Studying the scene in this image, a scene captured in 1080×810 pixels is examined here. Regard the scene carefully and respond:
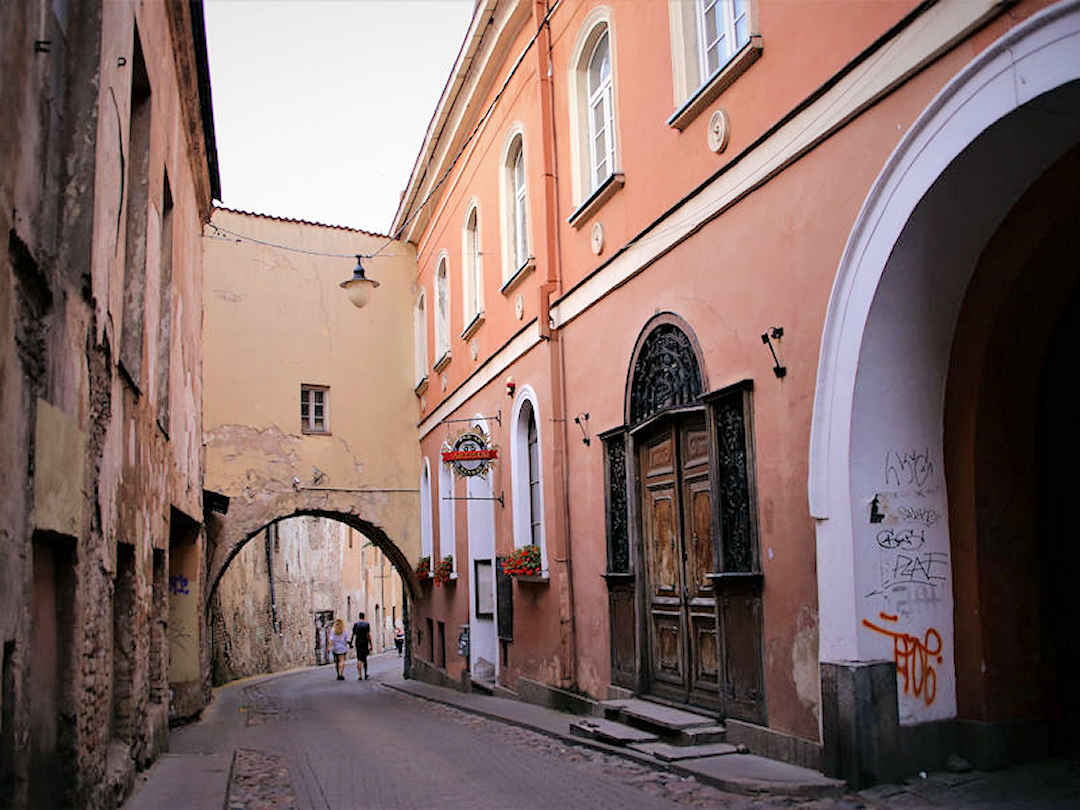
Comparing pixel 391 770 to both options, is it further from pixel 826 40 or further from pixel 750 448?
pixel 826 40

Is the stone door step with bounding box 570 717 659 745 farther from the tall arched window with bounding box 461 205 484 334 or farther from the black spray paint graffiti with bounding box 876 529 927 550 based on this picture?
the tall arched window with bounding box 461 205 484 334

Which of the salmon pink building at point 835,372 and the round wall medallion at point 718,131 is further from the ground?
the round wall medallion at point 718,131

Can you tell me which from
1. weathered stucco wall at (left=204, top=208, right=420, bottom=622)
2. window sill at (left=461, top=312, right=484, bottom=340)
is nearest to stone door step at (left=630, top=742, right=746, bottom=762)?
window sill at (left=461, top=312, right=484, bottom=340)

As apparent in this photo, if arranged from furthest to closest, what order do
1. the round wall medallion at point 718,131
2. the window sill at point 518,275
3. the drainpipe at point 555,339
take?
the window sill at point 518,275, the drainpipe at point 555,339, the round wall medallion at point 718,131

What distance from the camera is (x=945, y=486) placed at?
6.83 metres

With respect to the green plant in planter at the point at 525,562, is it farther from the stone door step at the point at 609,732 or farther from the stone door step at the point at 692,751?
the stone door step at the point at 692,751

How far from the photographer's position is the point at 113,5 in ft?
21.5

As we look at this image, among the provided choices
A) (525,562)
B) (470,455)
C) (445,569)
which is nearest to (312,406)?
(445,569)

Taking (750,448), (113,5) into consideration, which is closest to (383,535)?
(750,448)

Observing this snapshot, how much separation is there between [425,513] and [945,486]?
612 inches

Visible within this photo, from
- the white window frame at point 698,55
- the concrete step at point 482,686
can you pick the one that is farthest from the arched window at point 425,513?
the white window frame at point 698,55

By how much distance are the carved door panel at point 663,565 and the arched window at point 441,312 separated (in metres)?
10.0

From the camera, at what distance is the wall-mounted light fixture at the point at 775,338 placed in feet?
25.0

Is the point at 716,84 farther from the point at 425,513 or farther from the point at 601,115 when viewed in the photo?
the point at 425,513
